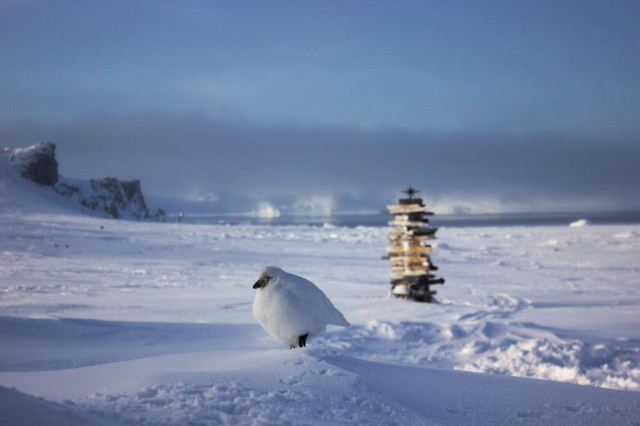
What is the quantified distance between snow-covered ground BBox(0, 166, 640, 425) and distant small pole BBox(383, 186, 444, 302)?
0.78m

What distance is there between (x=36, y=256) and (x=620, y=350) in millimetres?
14700

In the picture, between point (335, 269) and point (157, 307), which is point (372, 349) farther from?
point (335, 269)

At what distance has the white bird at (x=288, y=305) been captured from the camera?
4.82 meters

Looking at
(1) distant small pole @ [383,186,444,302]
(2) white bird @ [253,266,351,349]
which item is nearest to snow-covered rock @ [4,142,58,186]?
(1) distant small pole @ [383,186,444,302]

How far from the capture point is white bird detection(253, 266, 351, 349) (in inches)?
190

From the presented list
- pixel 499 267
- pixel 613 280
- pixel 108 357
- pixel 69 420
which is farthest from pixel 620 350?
pixel 499 267

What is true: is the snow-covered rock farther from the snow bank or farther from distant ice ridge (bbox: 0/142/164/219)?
the snow bank

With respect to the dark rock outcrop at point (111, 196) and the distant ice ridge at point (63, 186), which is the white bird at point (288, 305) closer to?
the distant ice ridge at point (63, 186)

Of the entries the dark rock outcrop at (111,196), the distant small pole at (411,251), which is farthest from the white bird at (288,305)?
the dark rock outcrop at (111,196)

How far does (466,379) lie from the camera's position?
14.9ft

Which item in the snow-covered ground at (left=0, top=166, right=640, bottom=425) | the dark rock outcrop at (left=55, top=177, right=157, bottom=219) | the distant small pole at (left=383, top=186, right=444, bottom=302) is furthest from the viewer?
the dark rock outcrop at (left=55, top=177, right=157, bottom=219)

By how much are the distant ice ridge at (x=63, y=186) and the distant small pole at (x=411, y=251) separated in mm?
21212

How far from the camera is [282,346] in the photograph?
805 centimetres

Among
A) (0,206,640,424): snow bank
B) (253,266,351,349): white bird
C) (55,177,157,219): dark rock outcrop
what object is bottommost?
(0,206,640,424): snow bank
